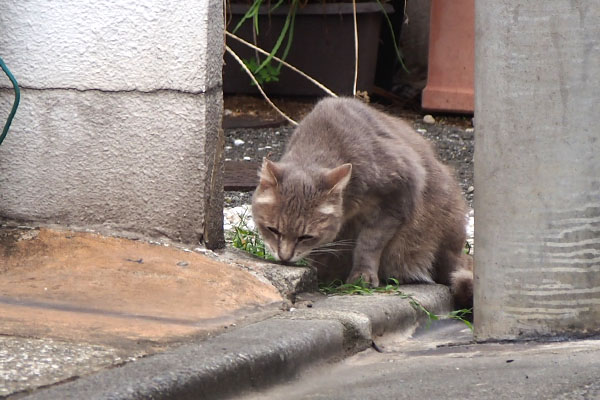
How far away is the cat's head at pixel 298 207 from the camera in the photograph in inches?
153

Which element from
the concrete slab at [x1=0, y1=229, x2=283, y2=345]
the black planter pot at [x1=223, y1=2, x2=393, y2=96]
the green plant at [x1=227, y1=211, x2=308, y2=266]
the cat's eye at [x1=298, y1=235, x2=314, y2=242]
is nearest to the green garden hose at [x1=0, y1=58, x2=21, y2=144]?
the concrete slab at [x1=0, y1=229, x2=283, y2=345]

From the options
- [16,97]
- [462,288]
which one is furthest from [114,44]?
[462,288]

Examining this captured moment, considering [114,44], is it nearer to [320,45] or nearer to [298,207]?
[298,207]

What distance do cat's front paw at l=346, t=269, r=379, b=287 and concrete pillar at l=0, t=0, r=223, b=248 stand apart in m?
0.63

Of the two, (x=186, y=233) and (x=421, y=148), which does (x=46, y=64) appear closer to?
(x=186, y=233)

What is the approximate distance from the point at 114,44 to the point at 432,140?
12.3ft

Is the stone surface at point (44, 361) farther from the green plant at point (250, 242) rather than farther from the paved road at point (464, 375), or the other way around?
the green plant at point (250, 242)

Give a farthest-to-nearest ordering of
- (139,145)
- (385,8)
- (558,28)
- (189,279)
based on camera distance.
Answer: (385,8)
(139,145)
(189,279)
(558,28)

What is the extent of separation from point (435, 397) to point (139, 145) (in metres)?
1.64

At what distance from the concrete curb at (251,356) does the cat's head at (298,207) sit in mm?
412

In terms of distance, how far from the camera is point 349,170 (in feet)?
12.6

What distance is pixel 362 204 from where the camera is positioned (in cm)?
408

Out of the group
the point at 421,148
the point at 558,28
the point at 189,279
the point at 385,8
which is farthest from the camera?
the point at 385,8

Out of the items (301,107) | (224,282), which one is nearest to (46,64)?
(224,282)
